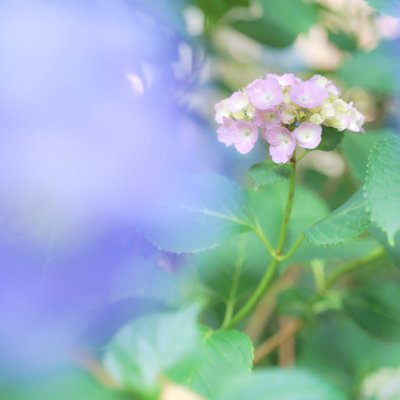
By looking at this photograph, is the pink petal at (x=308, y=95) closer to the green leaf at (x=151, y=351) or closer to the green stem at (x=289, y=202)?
the green stem at (x=289, y=202)

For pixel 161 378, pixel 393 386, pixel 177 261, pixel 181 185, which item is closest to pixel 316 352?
pixel 393 386

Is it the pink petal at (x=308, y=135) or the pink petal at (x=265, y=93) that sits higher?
the pink petal at (x=265, y=93)

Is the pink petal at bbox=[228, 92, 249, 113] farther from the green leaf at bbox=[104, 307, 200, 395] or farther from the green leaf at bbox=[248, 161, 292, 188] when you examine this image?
the green leaf at bbox=[104, 307, 200, 395]

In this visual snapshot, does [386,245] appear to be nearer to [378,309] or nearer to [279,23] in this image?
[378,309]

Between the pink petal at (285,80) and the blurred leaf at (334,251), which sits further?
the blurred leaf at (334,251)

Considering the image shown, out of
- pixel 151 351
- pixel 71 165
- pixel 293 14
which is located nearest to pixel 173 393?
pixel 151 351

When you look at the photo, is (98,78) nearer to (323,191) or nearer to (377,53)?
(377,53)

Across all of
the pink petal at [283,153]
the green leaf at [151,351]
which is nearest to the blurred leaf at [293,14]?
the pink petal at [283,153]
